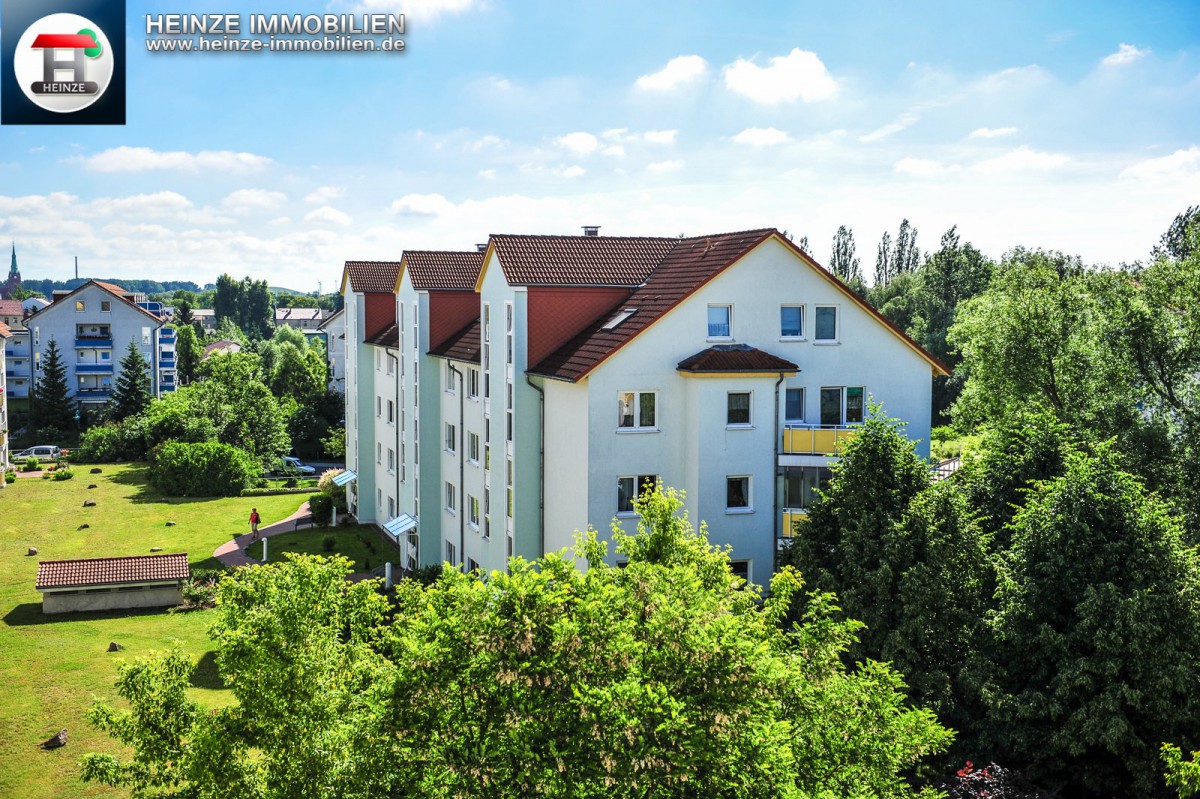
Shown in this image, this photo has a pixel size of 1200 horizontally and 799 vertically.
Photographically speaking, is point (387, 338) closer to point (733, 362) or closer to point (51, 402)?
point (733, 362)

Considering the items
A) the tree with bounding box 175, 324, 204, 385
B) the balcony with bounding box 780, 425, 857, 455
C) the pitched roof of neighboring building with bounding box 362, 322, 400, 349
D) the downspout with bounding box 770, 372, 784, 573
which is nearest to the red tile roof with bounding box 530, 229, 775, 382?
the downspout with bounding box 770, 372, 784, 573

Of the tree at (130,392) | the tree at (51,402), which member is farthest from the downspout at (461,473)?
the tree at (51,402)

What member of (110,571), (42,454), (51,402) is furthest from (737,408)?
(51,402)

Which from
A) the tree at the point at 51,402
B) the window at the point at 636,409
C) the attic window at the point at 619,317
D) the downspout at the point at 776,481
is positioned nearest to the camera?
the window at the point at 636,409

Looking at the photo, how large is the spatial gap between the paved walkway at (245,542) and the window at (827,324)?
27.5 meters

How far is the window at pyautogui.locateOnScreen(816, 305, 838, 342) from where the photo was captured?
1212 inches

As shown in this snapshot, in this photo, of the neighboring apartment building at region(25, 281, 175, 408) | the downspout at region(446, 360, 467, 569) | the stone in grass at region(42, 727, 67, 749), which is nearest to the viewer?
the stone in grass at region(42, 727, 67, 749)

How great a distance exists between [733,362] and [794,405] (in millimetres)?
3070

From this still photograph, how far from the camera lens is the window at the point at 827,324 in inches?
1212

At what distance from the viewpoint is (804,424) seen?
30.0 m

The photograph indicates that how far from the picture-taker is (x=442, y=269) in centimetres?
4184

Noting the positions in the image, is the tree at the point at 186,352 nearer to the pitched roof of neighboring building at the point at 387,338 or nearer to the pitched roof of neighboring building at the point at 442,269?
the pitched roof of neighboring building at the point at 387,338

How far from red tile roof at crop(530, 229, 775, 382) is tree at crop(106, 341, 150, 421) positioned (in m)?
68.1

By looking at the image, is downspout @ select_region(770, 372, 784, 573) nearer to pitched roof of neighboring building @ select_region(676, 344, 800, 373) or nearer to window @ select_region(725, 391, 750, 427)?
pitched roof of neighboring building @ select_region(676, 344, 800, 373)
